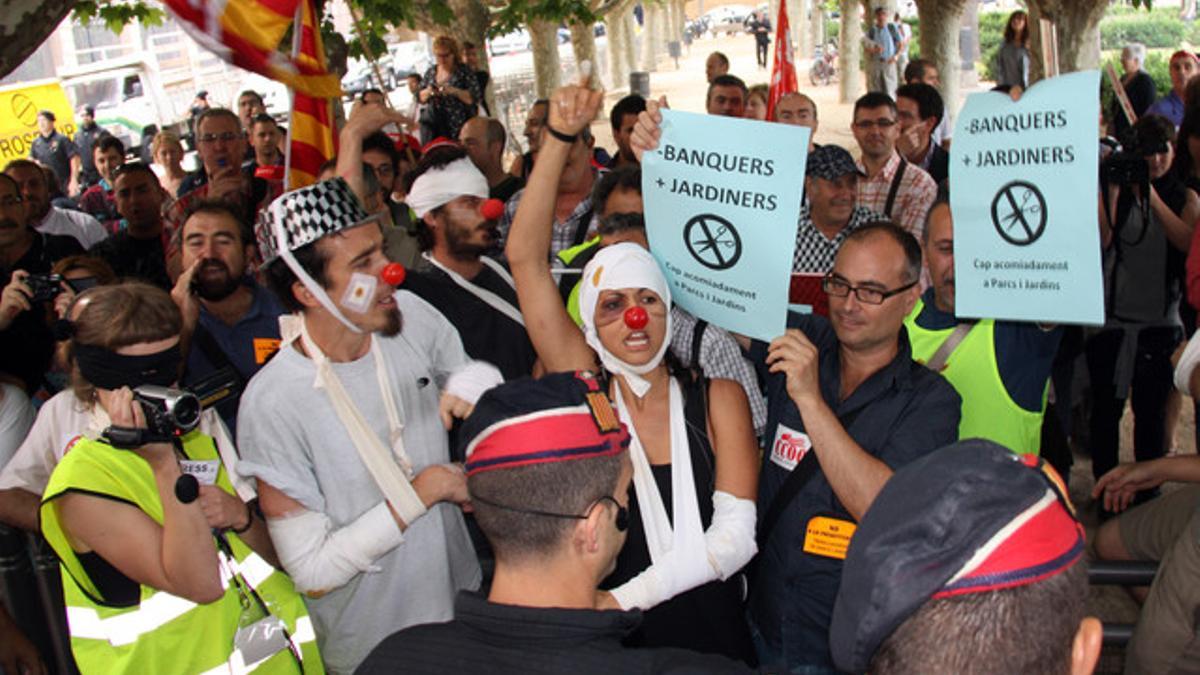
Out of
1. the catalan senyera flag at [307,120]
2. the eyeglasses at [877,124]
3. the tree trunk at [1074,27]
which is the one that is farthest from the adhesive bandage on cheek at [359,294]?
the tree trunk at [1074,27]

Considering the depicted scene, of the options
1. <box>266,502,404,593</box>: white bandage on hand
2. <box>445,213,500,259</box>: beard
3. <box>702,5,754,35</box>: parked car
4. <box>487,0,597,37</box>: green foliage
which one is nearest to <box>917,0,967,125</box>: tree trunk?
<box>487,0,597,37</box>: green foliage

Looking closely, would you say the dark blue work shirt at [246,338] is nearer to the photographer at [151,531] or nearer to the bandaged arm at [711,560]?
the photographer at [151,531]

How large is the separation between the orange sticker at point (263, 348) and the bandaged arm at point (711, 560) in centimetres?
227

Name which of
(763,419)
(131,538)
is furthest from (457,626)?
(763,419)

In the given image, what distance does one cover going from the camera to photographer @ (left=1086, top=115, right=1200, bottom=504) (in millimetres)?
5688

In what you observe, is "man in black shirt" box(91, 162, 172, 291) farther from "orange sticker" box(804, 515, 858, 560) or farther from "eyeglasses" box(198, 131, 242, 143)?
"orange sticker" box(804, 515, 858, 560)

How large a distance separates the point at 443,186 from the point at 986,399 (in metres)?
2.47

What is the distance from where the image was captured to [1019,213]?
129 inches

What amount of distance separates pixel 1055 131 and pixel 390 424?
85.2 inches

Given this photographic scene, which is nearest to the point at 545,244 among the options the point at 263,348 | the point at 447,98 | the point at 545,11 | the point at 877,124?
the point at 263,348

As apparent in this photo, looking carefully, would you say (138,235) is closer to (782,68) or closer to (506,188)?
(506,188)

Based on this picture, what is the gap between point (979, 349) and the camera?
11.8 feet

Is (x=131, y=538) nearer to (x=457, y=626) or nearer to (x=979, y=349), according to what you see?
(x=457, y=626)

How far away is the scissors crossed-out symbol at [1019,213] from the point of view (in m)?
3.21
